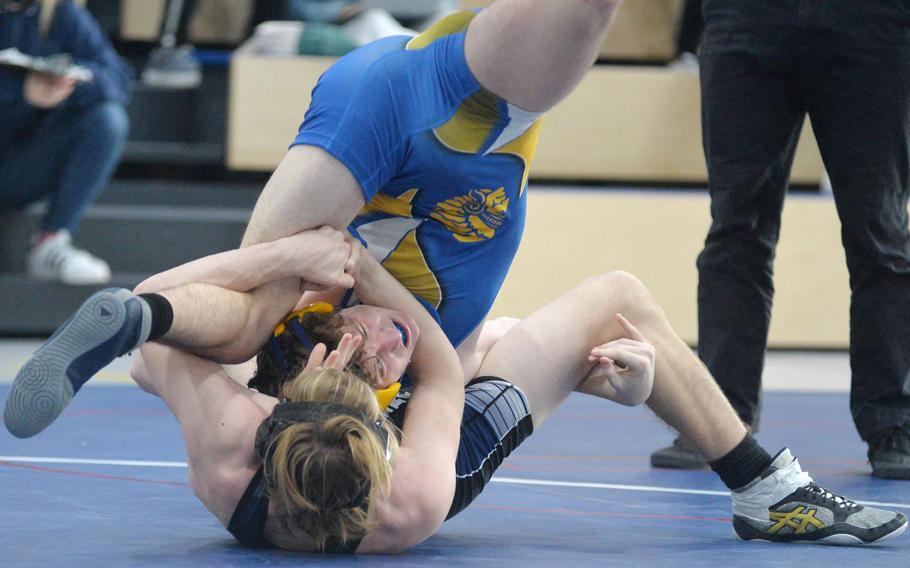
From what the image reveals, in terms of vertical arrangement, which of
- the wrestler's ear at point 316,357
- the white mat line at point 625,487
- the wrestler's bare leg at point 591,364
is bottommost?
the white mat line at point 625,487

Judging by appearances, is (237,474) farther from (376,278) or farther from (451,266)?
(451,266)

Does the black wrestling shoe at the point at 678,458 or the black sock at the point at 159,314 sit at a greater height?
the black sock at the point at 159,314

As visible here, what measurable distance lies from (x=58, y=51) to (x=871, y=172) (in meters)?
3.35

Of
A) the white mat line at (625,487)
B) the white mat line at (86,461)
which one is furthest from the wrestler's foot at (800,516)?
the white mat line at (86,461)

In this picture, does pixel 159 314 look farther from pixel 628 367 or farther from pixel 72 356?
pixel 628 367

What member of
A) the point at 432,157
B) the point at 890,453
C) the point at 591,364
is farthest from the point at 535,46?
the point at 890,453

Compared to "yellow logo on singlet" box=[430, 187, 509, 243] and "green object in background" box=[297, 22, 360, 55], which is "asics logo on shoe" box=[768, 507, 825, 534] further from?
"green object in background" box=[297, 22, 360, 55]

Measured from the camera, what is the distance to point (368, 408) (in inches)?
87.0

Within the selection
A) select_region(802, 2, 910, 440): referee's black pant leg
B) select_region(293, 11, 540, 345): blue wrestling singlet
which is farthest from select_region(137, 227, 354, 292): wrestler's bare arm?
select_region(802, 2, 910, 440): referee's black pant leg

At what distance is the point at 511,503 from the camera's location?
2945mm

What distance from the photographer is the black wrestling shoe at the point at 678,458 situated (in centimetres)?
338

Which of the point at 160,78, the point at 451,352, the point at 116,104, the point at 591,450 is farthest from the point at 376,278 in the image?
the point at 160,78

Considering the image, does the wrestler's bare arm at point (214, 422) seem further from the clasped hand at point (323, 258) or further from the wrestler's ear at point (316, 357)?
the clasped hand at point (323, 258)

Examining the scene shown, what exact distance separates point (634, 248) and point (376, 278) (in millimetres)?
3499
